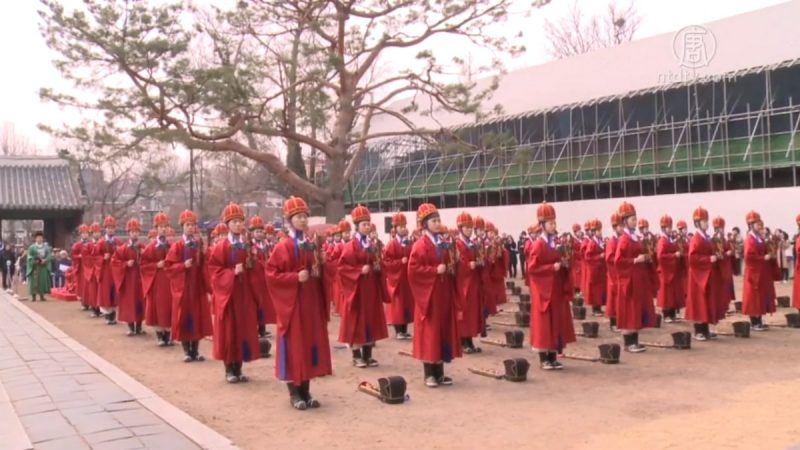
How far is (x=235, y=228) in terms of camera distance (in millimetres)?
8320

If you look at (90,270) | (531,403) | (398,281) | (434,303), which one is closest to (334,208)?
(90,270)

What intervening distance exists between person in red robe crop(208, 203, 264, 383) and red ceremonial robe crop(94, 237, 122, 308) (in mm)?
6456

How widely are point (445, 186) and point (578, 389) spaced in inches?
967

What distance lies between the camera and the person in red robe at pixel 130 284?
12.7 metres

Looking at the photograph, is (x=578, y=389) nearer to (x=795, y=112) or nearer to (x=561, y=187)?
(x=795, y=112)

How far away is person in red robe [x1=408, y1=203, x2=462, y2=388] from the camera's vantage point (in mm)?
7820

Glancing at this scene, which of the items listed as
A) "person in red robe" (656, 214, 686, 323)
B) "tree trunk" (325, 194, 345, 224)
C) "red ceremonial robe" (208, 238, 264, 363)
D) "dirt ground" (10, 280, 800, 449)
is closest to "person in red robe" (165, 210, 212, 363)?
"dirt ground" (10, 280, 800, 449)

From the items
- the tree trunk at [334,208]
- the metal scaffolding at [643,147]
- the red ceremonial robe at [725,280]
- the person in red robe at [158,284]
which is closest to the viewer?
the red ceremonial robe at [725,280]

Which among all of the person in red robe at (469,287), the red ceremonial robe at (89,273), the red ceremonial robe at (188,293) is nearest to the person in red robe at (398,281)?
the person in red robe at (469,287)

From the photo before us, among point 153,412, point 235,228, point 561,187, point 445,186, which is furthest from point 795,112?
point 153,412

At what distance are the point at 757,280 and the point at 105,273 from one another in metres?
11.4

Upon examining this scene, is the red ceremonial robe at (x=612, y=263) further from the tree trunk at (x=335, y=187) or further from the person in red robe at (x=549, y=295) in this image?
the tree trunk at (x=335, y=187)

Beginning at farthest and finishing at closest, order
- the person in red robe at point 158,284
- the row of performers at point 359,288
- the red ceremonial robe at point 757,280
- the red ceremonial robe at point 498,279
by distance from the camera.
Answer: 1. the red ceremonial robe at point 498,279
2. the red ceremonial robe at point 757,280
3. the person in red robe at point 158,284
4. the row of performers at point 359,288

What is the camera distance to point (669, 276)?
478 inches
